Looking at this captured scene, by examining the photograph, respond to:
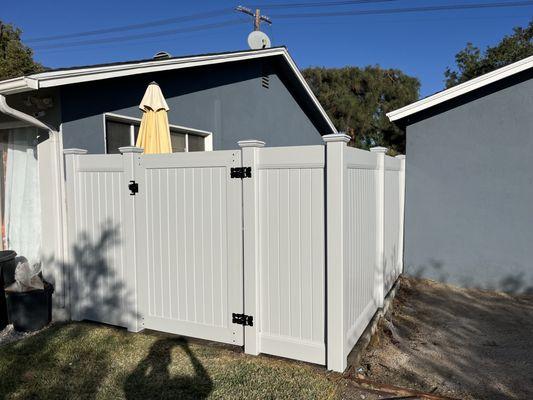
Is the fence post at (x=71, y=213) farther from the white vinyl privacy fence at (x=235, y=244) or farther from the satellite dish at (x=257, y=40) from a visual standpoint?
the satellite dish at (x=257, y=40)

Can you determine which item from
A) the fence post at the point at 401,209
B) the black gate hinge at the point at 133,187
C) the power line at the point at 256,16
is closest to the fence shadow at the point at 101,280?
the black gate hinge at the point at 133,187

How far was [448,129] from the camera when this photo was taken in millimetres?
6777

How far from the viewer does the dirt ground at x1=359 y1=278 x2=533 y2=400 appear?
3.55m

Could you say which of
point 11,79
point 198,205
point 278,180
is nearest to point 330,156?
point 278,180

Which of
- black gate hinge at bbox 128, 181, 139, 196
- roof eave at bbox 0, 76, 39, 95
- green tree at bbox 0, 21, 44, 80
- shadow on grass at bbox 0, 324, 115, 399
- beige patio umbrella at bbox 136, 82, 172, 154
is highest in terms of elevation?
green tree at bbox 0, 21, 44, 80

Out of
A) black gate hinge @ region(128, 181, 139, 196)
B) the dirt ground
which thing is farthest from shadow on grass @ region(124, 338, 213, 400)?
black gate hinge @ region(128, 181, 139, 196)

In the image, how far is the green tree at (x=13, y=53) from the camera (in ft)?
52.6

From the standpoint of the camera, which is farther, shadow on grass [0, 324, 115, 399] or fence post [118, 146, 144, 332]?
fence post [118, 146, 144, 332]

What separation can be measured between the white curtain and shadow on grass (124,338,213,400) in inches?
95.8

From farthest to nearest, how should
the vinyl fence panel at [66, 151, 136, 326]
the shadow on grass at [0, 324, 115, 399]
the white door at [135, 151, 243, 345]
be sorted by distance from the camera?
the vinyl fence panel at [66, 151, 136, 326] < the white door at [135, 151, 243, 345] < the shadow on grass at [0, 324, 115, 399]

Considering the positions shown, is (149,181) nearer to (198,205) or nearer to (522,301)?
(198,205)

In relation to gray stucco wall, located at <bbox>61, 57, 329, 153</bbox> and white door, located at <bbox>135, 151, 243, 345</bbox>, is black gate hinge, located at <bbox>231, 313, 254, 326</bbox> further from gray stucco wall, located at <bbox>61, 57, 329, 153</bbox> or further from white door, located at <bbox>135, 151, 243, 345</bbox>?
gray stucco wall, located at <bbox>61, 57, 329, 153</bbox>

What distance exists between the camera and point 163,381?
3359 mm

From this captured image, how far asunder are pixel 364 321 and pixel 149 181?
8.45ft
